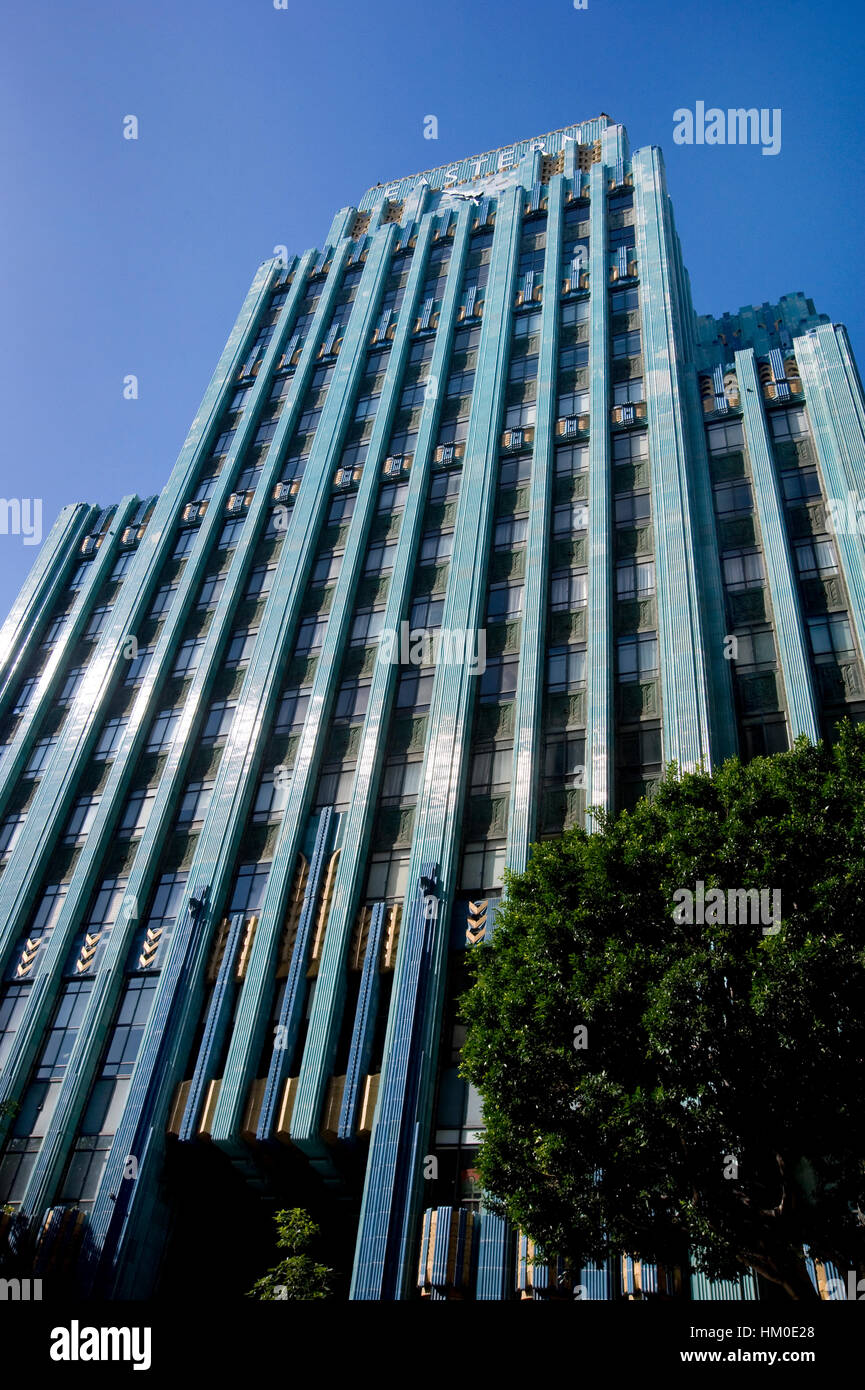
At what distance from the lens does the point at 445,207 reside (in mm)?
66000

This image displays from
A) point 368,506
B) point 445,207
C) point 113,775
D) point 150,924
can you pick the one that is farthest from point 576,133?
point 150,924

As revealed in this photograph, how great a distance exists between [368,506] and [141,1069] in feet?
90.5

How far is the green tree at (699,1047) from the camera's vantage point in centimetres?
1723

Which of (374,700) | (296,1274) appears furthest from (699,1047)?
(374,700)

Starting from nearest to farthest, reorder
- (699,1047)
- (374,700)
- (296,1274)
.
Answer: (699,1047) → (296,1274) → (374,700)

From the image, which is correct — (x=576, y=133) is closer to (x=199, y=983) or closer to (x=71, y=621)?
(x=71, y=621)

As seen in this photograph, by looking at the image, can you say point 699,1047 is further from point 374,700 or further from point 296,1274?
point 374,700

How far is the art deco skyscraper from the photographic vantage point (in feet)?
97.6

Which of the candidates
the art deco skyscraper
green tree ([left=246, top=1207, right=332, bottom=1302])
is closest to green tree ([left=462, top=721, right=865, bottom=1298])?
green tree ([left=246, top=1207, right=332, bottom=1302])

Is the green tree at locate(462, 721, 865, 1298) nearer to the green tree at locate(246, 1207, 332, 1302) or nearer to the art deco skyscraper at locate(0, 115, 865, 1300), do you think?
the green tree at locate(246, 1207, 332, 1302)

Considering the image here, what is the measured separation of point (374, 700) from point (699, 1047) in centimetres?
2363

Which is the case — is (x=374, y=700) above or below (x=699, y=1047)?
above

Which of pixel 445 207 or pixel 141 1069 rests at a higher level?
pixel 445 207

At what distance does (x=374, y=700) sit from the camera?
3938 cm
